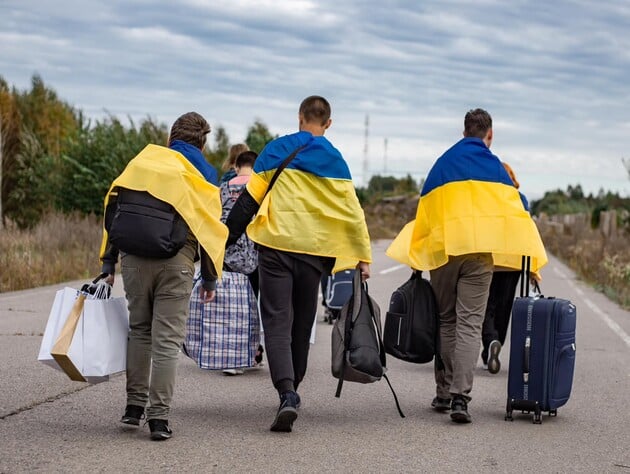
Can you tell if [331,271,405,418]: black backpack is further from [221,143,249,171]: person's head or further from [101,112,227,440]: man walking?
[221,143,249,171]: person's head

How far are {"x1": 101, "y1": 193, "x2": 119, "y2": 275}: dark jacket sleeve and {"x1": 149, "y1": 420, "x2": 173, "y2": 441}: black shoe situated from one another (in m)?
0.98

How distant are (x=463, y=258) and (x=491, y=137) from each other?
3.06 feet

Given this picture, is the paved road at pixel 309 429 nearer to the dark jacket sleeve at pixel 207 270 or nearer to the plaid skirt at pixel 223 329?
the plaid skirt at pixel 223 329

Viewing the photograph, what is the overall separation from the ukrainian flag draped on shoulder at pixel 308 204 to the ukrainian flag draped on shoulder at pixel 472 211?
0.64 m

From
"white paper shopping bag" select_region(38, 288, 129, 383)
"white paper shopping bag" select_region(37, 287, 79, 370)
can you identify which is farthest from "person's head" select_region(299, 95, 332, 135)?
"white paper shopping bag" select_region(37, 287, 79, 370)

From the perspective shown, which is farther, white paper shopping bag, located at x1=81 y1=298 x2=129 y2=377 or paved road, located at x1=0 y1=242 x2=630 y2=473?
white paper shopping bag, located at x1=81 y1=298 x2=129 y2=377

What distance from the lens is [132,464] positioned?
6.12 meters

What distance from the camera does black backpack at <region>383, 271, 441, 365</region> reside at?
27.0 feet

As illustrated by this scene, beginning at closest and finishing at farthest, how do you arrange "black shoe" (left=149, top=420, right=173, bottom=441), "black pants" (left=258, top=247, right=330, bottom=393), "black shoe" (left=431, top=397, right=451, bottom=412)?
1. "black shoe" (left=149, top=420, right=173, bottom=441)
2. "black pants" (left=258, top=247, right=330, bottom=393)
3. "black shoe" (left=431, top=397, right=451, bottom=412)

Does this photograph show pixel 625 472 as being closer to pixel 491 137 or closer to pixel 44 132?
pixel 491 137

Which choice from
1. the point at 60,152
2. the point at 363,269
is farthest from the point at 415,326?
the point at 60,152

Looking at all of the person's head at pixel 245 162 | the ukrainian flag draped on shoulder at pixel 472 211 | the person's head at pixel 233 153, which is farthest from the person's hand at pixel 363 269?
the person's head at pixel 233 153

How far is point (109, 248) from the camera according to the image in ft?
23.5

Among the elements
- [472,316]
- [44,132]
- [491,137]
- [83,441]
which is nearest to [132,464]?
[83,441]
